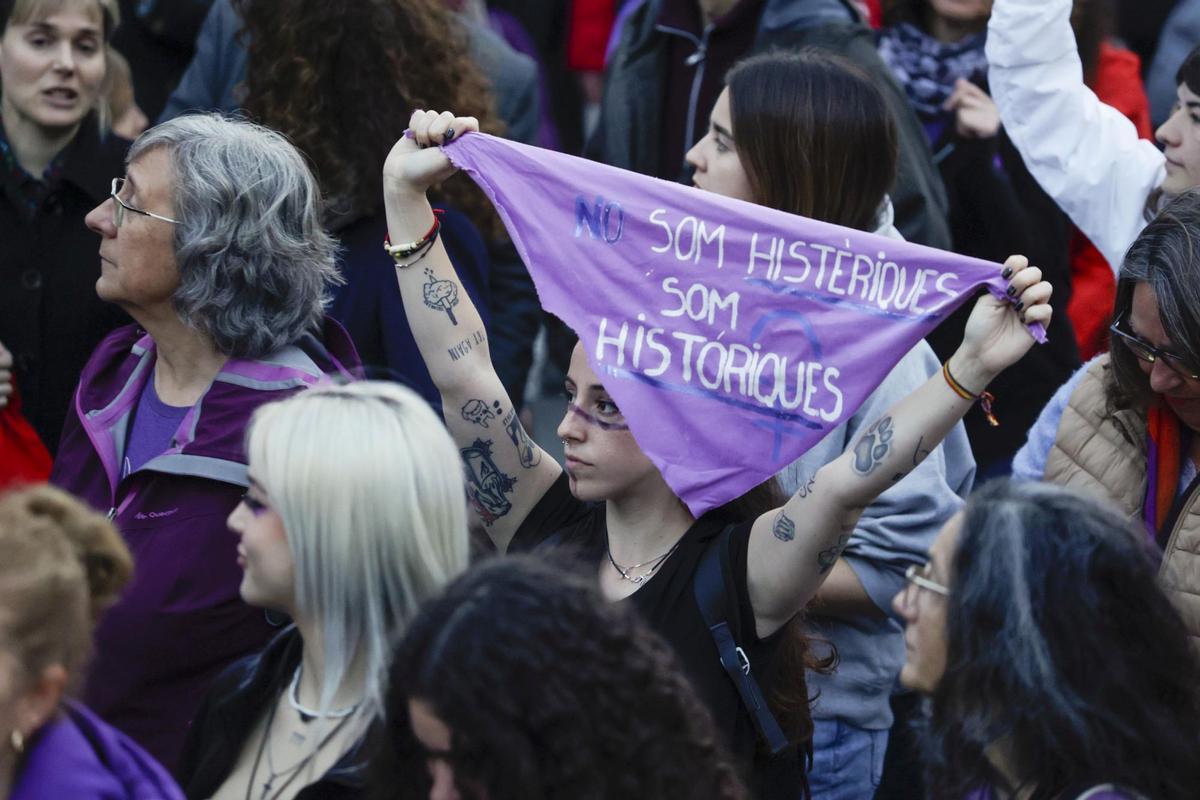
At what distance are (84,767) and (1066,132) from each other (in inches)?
120

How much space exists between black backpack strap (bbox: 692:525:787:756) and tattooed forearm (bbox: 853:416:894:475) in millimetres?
323

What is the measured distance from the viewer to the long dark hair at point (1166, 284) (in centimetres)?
336

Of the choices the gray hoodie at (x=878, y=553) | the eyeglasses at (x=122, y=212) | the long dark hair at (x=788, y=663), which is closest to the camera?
the long dark hair at (x=788, y=663)

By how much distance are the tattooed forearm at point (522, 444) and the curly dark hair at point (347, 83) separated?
116 cm

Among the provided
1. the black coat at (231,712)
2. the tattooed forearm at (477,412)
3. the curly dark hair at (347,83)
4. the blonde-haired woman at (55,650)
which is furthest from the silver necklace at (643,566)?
the curly dark hair at (347,83)

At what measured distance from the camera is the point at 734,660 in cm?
304

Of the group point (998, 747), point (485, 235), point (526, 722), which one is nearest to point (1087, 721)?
point (998, 747)

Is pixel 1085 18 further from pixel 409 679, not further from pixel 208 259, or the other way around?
pixel 409 679

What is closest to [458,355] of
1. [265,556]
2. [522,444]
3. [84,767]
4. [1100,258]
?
[522,444]

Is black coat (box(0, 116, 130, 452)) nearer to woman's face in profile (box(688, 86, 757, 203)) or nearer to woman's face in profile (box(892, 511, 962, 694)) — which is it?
woman's face in profile (box(688, 86, 757, 203))

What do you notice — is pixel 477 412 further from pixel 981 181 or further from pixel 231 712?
pixel 981 181

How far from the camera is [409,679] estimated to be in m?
2.34

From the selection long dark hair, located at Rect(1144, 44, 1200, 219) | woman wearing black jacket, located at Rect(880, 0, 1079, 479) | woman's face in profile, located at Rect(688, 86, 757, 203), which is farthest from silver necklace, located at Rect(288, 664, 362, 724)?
woman wearing black jacket, located at Rect(880, 0, 1079, 479)

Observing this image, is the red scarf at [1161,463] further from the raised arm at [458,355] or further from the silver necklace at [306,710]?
the silver necklace at [306,710]
